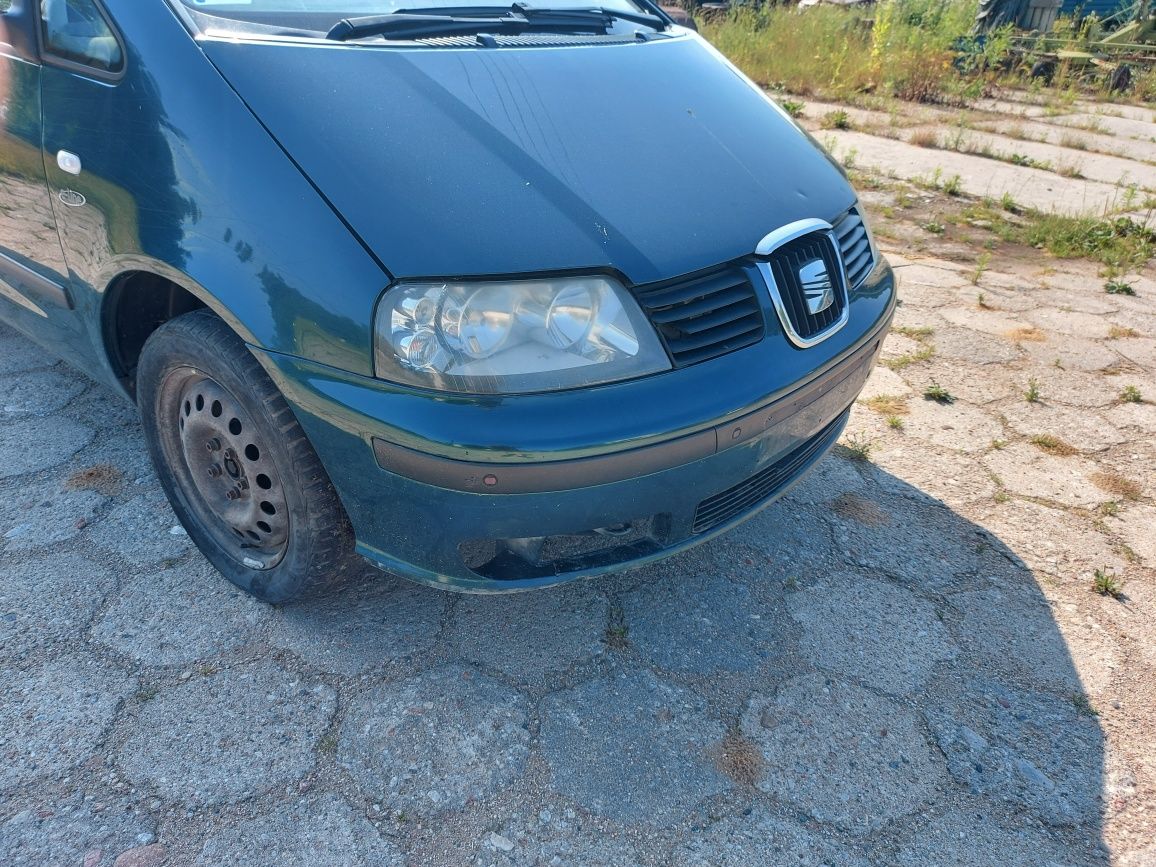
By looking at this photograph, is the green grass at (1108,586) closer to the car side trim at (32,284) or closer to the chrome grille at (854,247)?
the chrome grille at (854,247)

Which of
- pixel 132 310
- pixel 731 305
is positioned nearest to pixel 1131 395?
pixel 731 305

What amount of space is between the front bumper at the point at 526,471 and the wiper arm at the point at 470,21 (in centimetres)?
83

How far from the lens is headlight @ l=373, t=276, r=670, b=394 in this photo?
1.47 metres

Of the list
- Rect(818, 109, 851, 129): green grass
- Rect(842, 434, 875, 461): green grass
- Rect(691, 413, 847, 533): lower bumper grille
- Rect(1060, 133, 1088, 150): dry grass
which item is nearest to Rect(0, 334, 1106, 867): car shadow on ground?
Rect(691, 413, 847, 533): lower bumper grille

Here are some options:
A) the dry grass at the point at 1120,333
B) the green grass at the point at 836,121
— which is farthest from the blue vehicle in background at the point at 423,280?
the green grass at the point at 836,121

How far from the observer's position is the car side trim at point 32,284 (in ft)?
6.84

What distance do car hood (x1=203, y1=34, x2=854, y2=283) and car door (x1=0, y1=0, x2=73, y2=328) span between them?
1.94 ft

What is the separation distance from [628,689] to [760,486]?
532 millimetres

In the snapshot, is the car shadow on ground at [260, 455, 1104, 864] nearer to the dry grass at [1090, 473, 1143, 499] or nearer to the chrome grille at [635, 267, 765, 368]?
the dry grass at [1090, 473, 1143, 499]

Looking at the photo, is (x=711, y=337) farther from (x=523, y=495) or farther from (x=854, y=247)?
(x=854, y=247)

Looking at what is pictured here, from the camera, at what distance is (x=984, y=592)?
216 cm

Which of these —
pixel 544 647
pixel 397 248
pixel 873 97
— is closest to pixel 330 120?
pixel 397 248

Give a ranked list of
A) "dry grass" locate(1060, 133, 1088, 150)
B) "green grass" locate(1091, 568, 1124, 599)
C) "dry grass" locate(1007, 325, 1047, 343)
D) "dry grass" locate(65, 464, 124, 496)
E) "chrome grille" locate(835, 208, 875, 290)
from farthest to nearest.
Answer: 1. "dry grass" locate(1060, 133, 1088, 150)
2. "dry grass" locate(1007, 325, 1047, 343)
3. "dry grass" locate(65, 464, 124, 496)
4. "green grass" locate(1091, 568, 1124, 599)
5. "chrome grille" locate(835, 208, 875, 290)

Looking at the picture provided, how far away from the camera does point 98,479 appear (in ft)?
7.88
